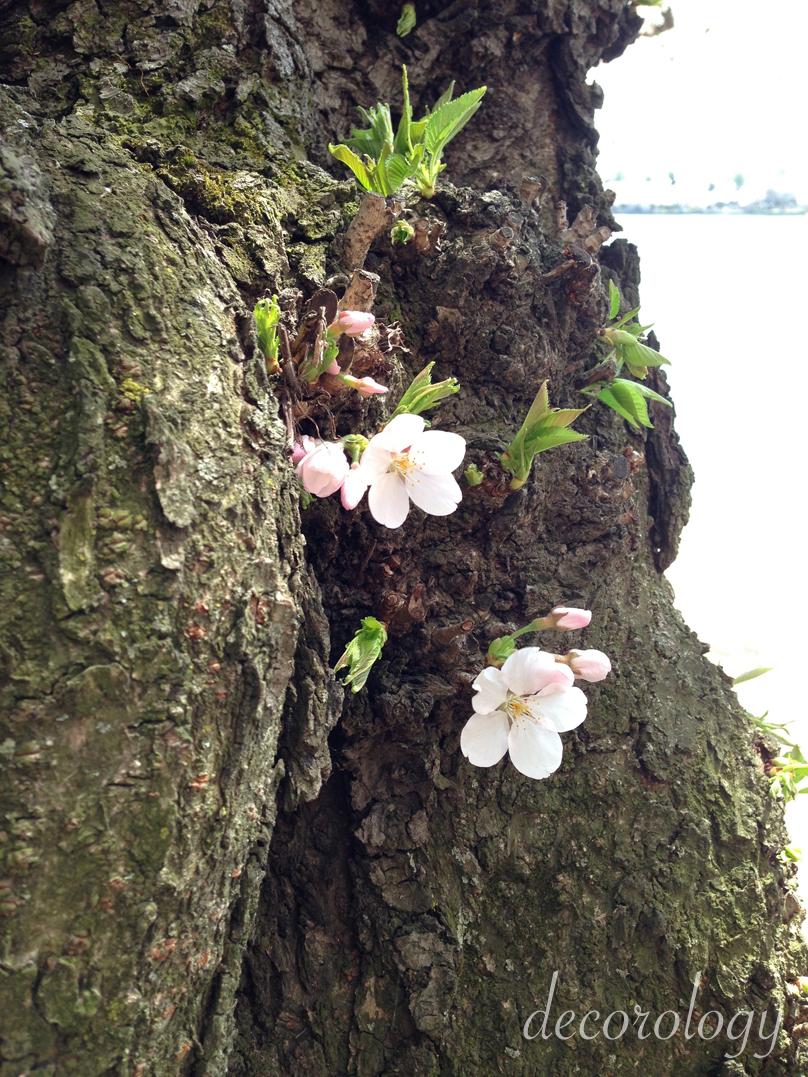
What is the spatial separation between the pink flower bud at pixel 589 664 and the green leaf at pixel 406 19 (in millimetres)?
1214

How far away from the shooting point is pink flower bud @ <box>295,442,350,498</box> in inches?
38.4

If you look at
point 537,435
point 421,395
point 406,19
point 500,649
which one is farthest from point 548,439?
point 406,19

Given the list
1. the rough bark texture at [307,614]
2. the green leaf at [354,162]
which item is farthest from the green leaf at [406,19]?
the green leaf at [354,162]

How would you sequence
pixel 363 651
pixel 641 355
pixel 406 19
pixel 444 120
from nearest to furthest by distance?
pixel 363 651, pixel 444 120, pixel 641 355, pixel 406 19

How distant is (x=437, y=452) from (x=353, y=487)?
0.38 ft

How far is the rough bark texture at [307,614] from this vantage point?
2.28ft

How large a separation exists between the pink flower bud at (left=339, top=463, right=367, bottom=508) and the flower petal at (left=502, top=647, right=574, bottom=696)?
28 centimetres

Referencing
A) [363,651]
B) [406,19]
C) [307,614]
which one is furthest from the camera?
[406,19]

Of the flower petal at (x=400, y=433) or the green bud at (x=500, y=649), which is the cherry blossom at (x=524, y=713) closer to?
the green bud at (x=500, y=649)

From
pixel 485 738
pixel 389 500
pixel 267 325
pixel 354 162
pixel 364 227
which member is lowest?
pixel 485 738

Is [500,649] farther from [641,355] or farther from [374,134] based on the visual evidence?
[374,134]

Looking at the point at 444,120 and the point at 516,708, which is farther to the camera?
the point at 444,120

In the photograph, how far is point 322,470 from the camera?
973mm

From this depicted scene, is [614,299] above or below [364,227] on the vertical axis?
above
